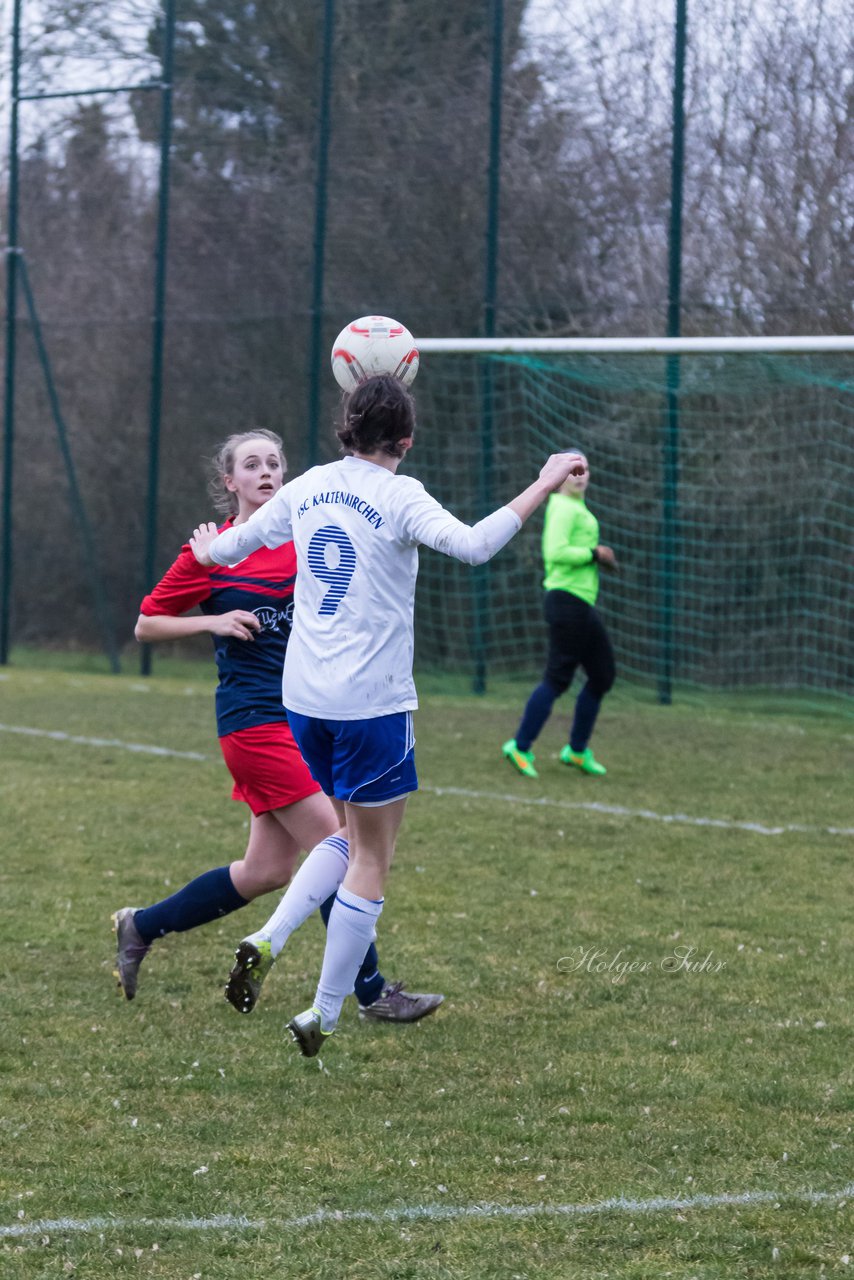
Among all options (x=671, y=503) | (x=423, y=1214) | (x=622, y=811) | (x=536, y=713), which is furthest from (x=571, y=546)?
(x=423, y=1214)

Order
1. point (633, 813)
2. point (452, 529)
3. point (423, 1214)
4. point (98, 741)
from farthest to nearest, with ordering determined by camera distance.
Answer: point (98, 741) → point (633, 813) → point (452, 529) → point (423, 1214)

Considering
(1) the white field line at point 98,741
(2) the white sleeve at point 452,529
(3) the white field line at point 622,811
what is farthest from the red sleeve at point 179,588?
(1) the white field line at point 98,741

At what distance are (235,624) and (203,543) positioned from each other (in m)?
0.25

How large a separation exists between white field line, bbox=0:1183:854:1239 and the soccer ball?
7.57 feet

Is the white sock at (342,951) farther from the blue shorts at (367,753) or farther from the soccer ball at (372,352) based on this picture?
the soccer ball at (372,352)

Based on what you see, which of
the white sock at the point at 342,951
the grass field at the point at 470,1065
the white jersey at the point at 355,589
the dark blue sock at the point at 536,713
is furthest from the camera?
the dark blue sock at the point at 536,713

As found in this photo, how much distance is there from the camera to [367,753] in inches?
160

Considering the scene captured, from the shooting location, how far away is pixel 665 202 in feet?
45.0

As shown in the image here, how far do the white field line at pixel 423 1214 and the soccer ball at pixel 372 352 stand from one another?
2308 mm

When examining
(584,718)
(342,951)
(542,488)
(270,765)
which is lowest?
(342,951)

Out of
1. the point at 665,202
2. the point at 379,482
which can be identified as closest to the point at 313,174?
the point at 665,202

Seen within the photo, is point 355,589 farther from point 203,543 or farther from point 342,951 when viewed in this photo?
point 342,951

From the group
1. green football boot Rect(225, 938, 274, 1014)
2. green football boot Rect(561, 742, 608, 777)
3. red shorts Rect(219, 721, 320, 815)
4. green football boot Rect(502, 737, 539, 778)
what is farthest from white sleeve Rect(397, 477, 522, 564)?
green football boot Rect(561, 742, 608, 777)

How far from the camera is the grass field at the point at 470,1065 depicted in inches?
128
